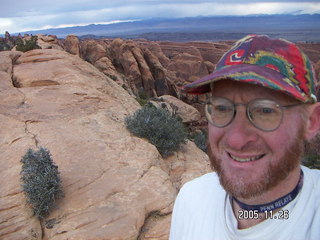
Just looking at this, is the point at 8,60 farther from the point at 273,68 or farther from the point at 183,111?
the point at 273,68

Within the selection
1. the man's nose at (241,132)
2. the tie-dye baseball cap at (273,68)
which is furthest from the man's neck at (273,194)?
the tie-dye baseball cap at (273,68)

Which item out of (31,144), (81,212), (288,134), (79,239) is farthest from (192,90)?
(31,144)

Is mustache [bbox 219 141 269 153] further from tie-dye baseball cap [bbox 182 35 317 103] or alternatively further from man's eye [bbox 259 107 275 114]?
tie-dye baseball cap [bbox 182 35 317 103]

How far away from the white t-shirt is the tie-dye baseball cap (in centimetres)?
51

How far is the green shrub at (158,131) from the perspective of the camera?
7121mm

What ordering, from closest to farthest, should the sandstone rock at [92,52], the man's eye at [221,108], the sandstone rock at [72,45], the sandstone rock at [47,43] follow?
the man's eye at [221,108], the sandstone rock at [47,43], the sandstone rock at [92,52], the sandstone rock at [72,45]

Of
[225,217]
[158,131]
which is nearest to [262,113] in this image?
[225,217]

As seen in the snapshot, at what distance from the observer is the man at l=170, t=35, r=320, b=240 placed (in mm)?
1524

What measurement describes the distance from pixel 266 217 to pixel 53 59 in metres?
11.5

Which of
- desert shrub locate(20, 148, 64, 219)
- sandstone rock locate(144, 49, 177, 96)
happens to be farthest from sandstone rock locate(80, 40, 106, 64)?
desert shrub locate(20, 148, 64, 219)

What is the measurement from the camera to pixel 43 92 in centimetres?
867

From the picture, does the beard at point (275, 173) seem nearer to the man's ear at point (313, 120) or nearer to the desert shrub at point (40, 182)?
the man's ear at point (313, 120)

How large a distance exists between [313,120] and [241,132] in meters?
0.43

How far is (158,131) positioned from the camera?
23.8 ft
